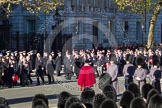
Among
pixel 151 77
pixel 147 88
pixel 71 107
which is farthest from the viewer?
pixel 151 77

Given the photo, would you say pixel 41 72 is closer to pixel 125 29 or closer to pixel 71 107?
pixel 71 107

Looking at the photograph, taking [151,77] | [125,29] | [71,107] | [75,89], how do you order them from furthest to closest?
[125,29]
[75,89]
[151,77]
[71,107]

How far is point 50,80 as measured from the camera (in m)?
29.5

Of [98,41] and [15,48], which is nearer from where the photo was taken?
[15,48]

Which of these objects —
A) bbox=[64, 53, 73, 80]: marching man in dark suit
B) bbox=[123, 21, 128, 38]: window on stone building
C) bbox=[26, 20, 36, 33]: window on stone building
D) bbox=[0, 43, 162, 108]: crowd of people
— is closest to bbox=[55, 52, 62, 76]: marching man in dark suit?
bbox=[0, 43, 162, 108]: crowd of people

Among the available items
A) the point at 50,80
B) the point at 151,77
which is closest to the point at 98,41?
the point at 50,80

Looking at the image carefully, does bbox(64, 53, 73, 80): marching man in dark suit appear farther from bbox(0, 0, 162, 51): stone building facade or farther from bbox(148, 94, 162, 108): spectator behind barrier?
bbox(148, 94, 162, 108): spectator behind barrier

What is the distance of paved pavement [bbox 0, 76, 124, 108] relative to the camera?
20.6 m

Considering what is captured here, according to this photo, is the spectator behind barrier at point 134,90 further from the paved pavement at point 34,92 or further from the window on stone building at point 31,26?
the window on stone building at point 31,26

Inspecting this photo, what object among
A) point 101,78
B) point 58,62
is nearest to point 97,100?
point 101,78

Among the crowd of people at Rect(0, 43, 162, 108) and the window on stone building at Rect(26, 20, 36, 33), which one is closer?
the crowd of people at Rect(0, 43, 162, 108)

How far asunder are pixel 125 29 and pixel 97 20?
8034 mm

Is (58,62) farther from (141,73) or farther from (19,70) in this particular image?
(141,73)

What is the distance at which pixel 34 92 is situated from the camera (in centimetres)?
2453
